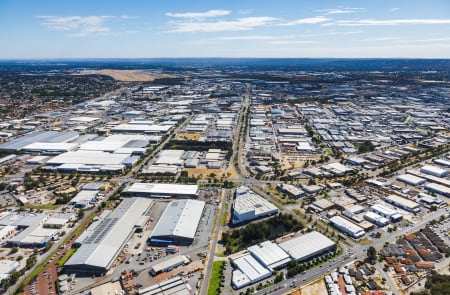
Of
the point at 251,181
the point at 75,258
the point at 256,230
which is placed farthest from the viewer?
the point at 251,181

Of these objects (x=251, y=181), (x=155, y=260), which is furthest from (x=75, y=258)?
(x=251, y=181)

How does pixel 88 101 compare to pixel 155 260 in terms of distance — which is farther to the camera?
pixel 88 101

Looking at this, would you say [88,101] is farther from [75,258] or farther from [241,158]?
[75,258]

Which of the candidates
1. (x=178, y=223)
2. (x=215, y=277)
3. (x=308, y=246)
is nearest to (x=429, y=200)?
(x=308, y=246)

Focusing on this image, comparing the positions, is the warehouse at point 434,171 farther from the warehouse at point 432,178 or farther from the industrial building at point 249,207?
the industrial building at point 249,207

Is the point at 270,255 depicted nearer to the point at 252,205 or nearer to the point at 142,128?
the point at 252,205

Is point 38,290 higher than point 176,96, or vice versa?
point 176,96
